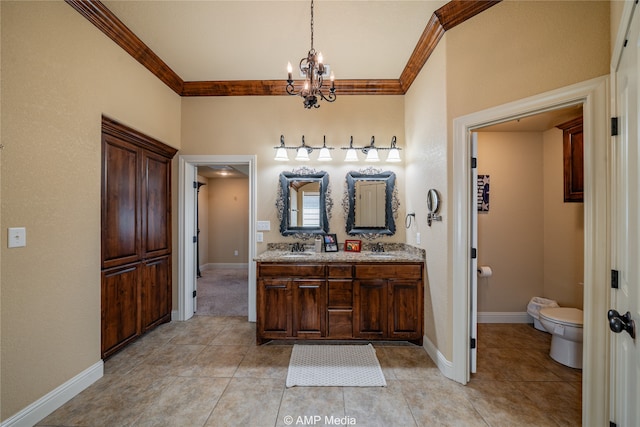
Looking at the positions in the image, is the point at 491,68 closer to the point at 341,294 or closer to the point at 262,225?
the point at 341,294

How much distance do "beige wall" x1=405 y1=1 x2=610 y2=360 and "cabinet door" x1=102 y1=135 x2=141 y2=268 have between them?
3.01 meters

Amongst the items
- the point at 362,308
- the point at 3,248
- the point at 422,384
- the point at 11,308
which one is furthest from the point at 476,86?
the point at 11,308

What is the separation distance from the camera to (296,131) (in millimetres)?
3428

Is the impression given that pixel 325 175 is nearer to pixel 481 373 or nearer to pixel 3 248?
pixel 481 373

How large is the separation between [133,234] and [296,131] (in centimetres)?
218

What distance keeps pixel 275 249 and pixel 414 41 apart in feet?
9.01

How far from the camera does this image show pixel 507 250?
3.40 meters

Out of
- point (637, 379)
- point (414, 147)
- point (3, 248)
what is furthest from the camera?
point (414, 147)

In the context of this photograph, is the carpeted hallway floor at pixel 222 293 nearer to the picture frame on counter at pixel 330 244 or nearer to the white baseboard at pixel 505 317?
the picture frame on counter at pixel 330 244

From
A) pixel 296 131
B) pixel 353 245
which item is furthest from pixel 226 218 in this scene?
pixel 353 245

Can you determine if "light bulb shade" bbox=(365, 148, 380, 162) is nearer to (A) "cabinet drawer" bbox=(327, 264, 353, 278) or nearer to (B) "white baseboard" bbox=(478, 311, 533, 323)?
(A) "cabinet drawer" bbox=(327, 264, 353, 278)

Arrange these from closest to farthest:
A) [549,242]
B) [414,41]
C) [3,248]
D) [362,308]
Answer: [3,248] → [414,41] → [362,308] → [549,242]

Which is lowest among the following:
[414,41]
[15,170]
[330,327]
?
[330,327]

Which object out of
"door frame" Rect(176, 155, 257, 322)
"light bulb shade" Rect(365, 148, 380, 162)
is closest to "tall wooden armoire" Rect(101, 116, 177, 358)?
"door frame" Rect(176, 155, 257, 322)
